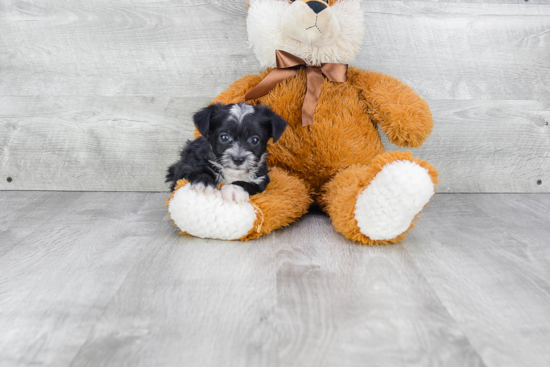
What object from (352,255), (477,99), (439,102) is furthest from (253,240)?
(477,99)

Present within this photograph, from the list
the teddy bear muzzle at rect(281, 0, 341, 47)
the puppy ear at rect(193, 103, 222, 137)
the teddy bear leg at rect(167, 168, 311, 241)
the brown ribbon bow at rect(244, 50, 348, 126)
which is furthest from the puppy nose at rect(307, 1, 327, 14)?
the teddy bear leg at rect(167, 168, 311, 241)

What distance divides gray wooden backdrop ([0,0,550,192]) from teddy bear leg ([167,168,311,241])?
2.49 feet

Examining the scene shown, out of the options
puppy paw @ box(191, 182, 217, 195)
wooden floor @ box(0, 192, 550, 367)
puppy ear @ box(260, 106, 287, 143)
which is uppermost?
puppy ear @ box(260, 106, 287, 143)

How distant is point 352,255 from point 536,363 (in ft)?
1.92

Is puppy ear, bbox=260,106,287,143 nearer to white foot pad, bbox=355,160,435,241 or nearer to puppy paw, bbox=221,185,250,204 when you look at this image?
puppy paw, bbox=221,185,250,204

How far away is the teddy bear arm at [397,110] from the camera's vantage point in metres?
1.60

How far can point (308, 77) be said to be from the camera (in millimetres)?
1668

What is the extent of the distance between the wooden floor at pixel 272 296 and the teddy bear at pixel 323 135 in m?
0.08

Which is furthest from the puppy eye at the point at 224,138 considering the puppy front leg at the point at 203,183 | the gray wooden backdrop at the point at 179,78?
the gray wooden backdrop at the point at 179,78

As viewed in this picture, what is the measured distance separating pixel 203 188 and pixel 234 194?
0.10 meters

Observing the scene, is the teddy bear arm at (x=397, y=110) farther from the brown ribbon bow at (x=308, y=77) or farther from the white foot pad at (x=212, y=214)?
the white foot pad at (x=212, y=214)

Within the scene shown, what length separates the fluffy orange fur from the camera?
160cm

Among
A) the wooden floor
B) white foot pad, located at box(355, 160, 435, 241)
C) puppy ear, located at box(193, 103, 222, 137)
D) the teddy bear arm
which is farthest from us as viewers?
the teddy bear arm

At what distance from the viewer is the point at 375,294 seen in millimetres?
1102
